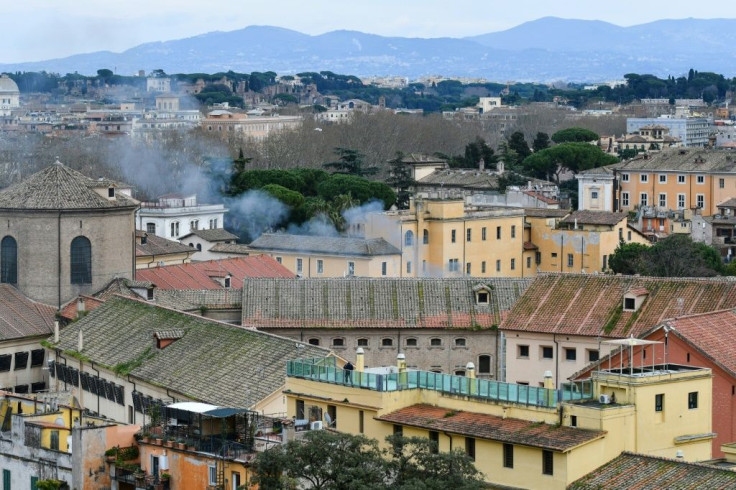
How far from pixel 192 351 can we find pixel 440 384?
10253 millimetres

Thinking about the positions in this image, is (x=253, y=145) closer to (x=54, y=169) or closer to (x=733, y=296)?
(x=54, y=169)

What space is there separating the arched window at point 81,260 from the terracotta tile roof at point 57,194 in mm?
999

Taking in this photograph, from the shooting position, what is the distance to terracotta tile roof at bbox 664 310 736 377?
33438mm

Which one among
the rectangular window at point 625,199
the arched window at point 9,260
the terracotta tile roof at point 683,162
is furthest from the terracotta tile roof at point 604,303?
the rectangular window at point 625,199

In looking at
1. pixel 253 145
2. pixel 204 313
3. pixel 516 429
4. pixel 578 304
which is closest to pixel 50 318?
pixel 204 313

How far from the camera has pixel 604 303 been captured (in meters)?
41.3

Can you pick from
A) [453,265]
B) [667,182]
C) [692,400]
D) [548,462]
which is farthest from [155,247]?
[667,182]

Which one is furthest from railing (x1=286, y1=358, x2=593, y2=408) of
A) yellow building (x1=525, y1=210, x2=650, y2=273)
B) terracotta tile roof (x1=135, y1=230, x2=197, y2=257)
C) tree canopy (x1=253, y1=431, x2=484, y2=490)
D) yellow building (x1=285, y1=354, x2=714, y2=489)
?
yellow building (x1=525, y1=210, x2=650, y2=273)

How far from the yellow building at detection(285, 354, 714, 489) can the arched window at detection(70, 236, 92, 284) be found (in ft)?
70.2

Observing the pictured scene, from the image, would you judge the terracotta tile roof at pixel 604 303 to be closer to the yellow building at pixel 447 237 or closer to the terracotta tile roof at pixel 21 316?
the terracotta tile roof at pixel 21 316

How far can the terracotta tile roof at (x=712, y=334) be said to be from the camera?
33.4 metres

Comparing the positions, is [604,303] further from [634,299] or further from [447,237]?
[447,237]

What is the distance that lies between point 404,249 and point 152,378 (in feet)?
102

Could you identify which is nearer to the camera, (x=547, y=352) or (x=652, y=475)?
(x=652, y=475)
